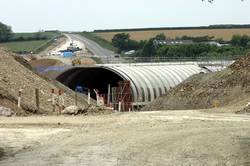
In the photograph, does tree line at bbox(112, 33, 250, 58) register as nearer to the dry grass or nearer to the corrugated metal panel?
the dry grass

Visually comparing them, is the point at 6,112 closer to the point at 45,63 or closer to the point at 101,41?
the point at 45,63

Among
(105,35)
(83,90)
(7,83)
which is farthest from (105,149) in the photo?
(105,35)

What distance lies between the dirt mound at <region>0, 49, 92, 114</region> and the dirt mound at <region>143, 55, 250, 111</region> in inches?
256

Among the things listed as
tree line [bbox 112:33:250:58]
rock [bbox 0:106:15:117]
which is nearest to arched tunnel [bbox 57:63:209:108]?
rock [bbox 0:106:15:117]

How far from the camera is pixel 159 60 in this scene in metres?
91.3

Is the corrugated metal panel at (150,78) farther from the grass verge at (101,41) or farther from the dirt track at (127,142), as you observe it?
the grass verge at (101,41)

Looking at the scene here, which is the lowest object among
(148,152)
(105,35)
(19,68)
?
(148,152)

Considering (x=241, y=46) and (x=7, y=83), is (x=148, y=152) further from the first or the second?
(x=241, y=46)

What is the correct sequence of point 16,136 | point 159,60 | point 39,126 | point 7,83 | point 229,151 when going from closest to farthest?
1. point 229,151
2. point 16,136
3. point 39,126
4. point 7,83
5. point 159,60

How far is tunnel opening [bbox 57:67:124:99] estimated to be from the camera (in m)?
61.2

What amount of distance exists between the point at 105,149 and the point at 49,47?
12329 cm

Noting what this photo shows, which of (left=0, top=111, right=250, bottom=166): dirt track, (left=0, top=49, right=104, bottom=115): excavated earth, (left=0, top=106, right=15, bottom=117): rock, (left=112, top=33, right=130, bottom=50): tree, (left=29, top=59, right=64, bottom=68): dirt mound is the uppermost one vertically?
(left=112, top=33, right=130, bottom=50): tree

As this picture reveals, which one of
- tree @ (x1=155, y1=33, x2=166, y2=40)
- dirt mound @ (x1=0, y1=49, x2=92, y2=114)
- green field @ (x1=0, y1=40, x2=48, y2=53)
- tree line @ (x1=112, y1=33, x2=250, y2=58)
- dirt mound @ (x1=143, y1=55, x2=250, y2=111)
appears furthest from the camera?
tree @ (x1=155, y1=33, x2=166, y2=40)

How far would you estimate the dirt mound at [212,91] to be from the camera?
114 feet
